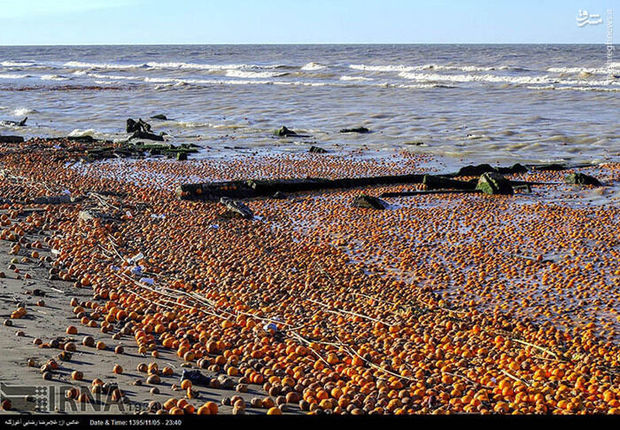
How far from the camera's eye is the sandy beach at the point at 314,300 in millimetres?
6168

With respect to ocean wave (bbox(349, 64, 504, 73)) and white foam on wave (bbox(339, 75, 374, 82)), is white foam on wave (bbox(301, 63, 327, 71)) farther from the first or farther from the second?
white foam on wave (bbox(339, 75, 374, 82))

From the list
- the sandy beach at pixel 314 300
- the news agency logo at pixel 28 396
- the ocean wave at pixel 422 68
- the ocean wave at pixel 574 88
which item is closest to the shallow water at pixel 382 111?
the ocean wave at pixel 574 88

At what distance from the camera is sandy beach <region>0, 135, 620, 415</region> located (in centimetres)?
617

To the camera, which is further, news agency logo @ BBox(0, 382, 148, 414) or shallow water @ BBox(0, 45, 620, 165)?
shallow water @ BBox(0, 45, 620, 165)

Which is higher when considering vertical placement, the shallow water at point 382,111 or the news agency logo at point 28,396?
the shallow water at point 382,111

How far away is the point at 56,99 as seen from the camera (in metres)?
49.6

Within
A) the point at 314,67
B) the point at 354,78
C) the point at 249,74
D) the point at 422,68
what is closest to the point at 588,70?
the point at 422,68

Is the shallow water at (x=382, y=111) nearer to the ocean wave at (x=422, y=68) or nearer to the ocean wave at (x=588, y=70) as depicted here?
the ocean wave at (x=588, y=70)

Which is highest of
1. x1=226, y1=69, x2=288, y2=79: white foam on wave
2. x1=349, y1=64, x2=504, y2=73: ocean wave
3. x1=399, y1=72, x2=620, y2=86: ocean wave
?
x1=349, y1=64, x2=504, y2=73: ocean wave

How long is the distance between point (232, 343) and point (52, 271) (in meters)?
3.82

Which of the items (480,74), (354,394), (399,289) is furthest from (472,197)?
(480,74)

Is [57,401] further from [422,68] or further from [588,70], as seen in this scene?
[422,68]

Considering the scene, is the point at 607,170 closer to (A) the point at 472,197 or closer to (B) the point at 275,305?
(A) the point at 472,197

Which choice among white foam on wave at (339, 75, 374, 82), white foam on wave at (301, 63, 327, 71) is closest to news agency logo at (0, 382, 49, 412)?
white foam on wave at (339, 75, 374, 82)
